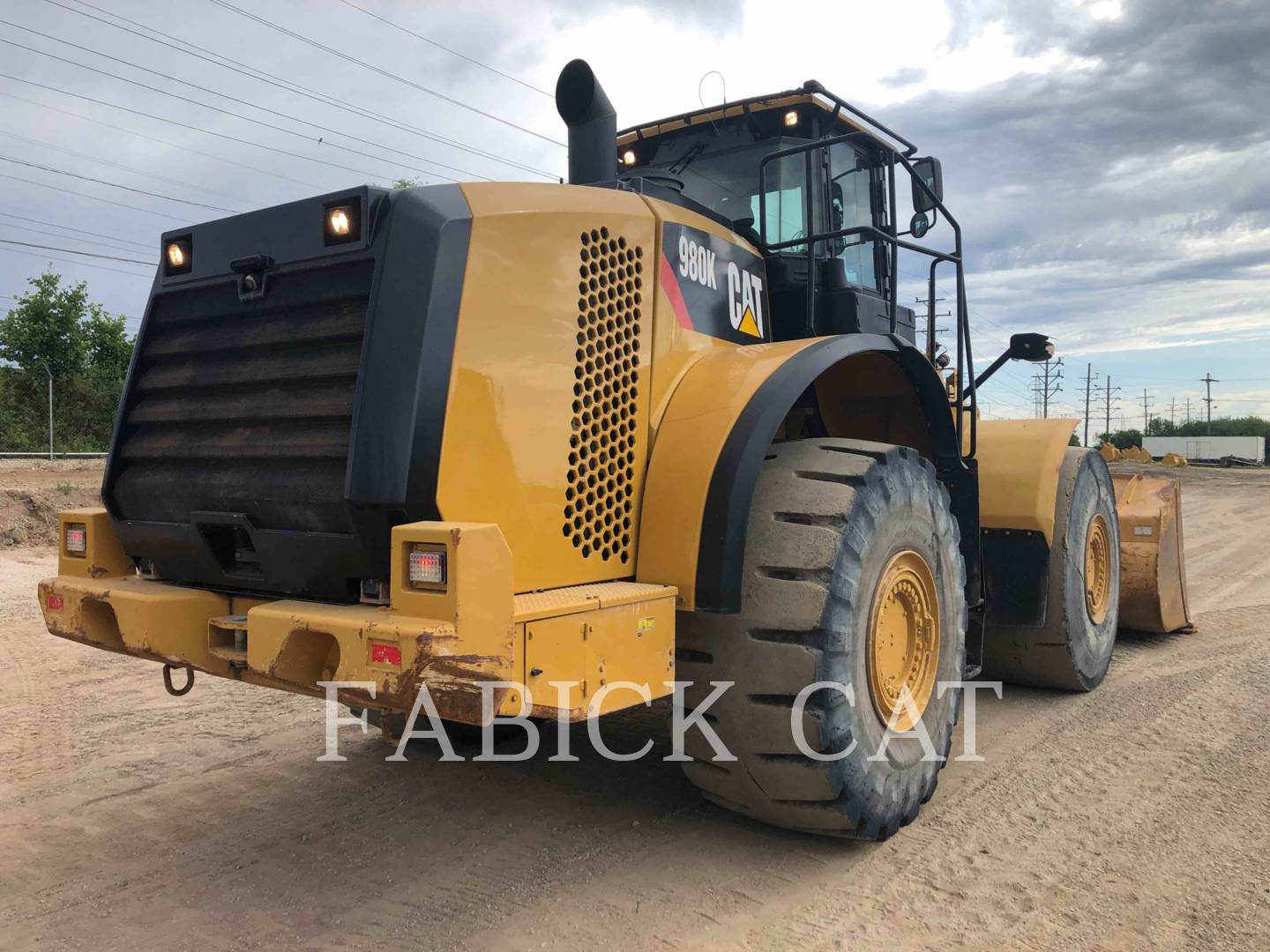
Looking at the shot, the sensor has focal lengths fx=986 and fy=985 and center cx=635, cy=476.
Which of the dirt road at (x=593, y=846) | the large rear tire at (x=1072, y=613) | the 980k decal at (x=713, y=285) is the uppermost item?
the 980k decal at (x=713, y=285)

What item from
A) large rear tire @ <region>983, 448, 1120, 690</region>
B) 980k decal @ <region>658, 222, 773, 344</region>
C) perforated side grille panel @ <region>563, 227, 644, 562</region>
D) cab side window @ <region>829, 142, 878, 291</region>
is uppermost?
cab side window @ <region>829, 142, 878, 291</region>

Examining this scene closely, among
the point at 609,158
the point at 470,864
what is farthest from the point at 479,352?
the point at 470,864

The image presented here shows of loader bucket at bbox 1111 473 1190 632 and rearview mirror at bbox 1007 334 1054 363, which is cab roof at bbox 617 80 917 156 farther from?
loader bucket at bbox 1111 473 1190 632

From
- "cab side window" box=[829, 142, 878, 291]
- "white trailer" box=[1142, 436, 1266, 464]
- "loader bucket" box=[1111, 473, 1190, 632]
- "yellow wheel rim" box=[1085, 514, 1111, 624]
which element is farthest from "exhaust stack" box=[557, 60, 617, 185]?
"white trailer" box=[1142, 436, 1266, 464]

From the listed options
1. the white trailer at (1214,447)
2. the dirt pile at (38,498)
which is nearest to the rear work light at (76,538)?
the dirt pile at (38,498)

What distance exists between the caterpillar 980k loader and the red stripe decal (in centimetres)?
2

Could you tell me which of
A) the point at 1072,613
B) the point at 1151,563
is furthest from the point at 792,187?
the point at 1151,563

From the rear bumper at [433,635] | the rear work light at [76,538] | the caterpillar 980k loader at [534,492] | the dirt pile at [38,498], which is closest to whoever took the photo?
the rear bumper at [433,635]

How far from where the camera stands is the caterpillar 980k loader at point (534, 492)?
2809 millimetres

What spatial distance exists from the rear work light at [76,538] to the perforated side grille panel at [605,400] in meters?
2.03

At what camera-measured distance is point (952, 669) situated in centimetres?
407

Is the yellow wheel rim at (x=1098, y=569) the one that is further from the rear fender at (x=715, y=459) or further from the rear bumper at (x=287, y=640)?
the rear bumper at (x=287, y=640)

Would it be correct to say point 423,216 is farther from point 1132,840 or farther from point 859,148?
point 1132,840

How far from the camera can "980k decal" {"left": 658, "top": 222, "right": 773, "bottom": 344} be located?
3.56 meters
